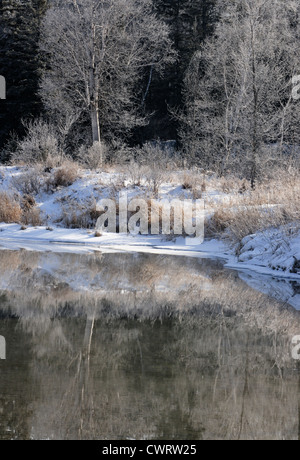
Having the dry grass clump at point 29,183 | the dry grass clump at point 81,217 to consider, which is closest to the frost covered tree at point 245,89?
the dry grass clump at point 81,217

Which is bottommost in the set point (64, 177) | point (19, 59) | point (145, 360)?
point (64, 177)

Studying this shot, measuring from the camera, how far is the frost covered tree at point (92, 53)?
27.8 meters

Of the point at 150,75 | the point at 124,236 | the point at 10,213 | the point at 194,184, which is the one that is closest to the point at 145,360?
the point at 124,236

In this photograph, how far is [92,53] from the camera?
2811 cm

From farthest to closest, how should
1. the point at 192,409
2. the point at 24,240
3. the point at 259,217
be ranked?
the point at 24,240
the point at 259,217
the point at 192,409

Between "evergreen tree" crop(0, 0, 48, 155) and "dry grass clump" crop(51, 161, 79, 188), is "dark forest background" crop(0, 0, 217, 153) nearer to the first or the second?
"evergreen tree" crop(0, 0, 48, 155)

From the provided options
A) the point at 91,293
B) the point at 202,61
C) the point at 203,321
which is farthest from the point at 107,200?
the point at 202,61

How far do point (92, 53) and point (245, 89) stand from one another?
7.02 meters

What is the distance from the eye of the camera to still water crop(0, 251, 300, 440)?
4992 mm

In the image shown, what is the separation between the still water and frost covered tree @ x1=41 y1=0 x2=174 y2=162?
1701 cm

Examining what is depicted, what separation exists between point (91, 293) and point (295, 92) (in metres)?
20.2

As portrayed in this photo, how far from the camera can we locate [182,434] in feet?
15.7

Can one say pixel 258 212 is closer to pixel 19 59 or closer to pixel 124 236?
pixel 124 236

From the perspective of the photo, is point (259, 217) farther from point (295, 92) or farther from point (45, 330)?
point (295, 92)
